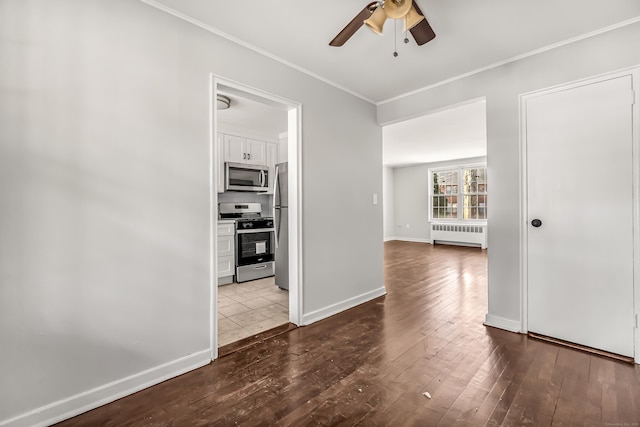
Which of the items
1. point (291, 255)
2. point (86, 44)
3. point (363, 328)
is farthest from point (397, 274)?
point (86, 44)

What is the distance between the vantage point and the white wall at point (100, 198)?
4.70ft

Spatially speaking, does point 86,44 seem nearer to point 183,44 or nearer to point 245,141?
point 183,44

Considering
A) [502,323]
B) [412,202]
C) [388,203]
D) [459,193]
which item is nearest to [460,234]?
[459,193]

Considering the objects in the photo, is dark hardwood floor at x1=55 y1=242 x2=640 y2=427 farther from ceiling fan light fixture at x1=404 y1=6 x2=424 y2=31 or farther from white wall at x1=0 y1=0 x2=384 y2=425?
ceiling fan light fixture at x1=404 y1=6 x2=424 y2=31

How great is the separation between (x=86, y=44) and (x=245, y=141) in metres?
3.04

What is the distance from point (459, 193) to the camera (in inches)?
321

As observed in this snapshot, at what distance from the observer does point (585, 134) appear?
2211 mm

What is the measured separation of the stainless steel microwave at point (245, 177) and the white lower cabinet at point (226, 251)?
2.12 ft

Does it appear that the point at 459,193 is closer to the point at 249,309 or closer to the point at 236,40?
the point at 249,309

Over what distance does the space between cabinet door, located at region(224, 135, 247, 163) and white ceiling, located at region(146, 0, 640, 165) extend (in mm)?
2136

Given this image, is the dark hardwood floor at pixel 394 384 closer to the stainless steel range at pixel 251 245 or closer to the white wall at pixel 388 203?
the stainless steel range at pixel 251 245

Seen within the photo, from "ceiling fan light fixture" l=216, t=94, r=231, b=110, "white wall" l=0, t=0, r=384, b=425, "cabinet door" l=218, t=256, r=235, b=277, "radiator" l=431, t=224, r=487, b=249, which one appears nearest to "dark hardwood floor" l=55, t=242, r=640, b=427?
"white wall" l=0, t=0, r=384, b=425

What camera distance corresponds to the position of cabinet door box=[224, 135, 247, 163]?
443 cm

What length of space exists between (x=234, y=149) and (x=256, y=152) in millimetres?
399
